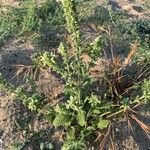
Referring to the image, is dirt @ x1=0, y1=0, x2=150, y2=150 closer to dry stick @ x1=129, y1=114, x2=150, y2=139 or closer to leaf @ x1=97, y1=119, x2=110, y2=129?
dry stick @ x1=129, y1=114, x2=150, y2=139

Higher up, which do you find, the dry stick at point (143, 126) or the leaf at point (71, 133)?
the leaf at point (71, 133)

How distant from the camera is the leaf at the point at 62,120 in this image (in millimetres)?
5203

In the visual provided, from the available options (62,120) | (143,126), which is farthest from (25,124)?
(143,126)

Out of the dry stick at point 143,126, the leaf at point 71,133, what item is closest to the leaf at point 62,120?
the leaf at point 71,133

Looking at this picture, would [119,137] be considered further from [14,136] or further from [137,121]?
[14,136]

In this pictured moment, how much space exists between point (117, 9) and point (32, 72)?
95.0 inches

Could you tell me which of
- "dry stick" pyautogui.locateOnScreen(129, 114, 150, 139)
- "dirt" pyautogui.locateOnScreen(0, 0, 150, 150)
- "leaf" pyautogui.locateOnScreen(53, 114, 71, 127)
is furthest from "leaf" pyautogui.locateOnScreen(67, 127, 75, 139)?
"dry stick" pyautogui.locateOnScreen(129, 114, 150, 139)

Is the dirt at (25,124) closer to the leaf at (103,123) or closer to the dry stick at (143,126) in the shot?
the dry stick at (143,126)

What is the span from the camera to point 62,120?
17.1ft

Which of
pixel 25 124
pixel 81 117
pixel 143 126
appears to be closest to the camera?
pixel 81 117

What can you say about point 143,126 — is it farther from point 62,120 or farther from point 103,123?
point 62,120

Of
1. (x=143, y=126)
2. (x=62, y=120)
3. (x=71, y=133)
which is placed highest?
(x=62, y=120)

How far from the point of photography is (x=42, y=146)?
531 cm

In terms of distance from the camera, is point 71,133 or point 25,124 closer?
point 71,133
